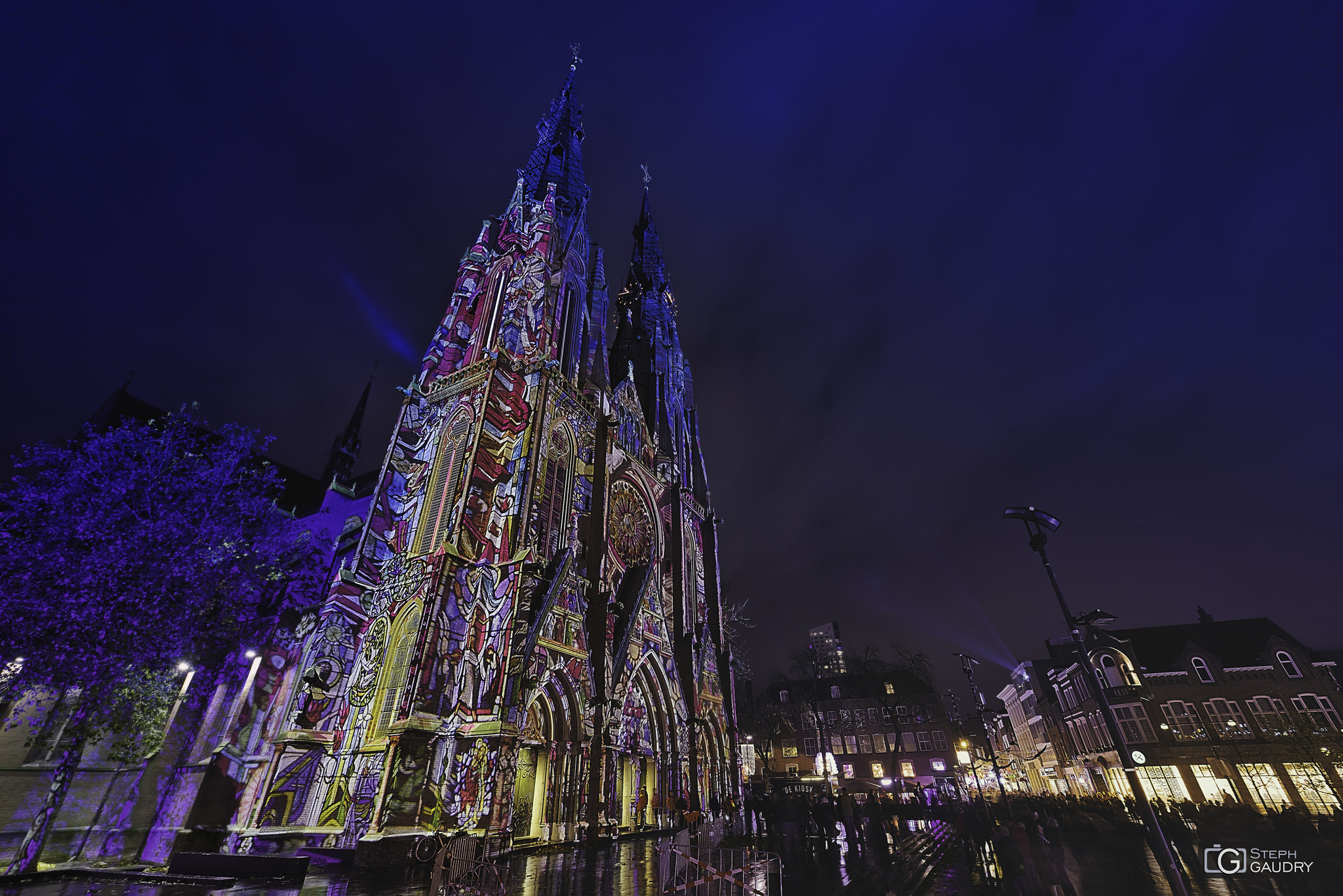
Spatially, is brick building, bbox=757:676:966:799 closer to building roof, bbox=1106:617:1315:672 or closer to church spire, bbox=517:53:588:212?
building roof, bbox=1106:617:1315:672

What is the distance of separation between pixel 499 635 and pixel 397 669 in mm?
3051

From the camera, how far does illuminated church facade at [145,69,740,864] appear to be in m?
15.1

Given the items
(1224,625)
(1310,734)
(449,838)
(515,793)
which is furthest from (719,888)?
(1224,625)

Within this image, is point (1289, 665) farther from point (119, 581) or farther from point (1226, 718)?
point (119, 581)

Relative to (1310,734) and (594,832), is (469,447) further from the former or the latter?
(1310,734)

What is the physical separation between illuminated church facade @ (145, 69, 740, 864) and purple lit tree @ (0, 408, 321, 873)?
8.94 ft

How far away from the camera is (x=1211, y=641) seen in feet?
133

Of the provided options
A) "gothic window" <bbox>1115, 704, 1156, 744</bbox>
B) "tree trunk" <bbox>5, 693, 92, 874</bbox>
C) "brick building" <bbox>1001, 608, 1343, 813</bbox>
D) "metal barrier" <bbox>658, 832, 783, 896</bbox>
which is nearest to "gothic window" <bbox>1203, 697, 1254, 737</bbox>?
"brick building" <bbox>1001, 608, 1343, 813</bbox>

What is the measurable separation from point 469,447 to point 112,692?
40.1ft

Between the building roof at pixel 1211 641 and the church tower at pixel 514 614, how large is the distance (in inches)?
1343

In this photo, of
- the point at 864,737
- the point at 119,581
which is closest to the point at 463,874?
the point at 119,581

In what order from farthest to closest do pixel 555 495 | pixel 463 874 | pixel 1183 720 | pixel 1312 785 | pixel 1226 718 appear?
pixel 1183 720, pixel 1226 718, pixel 1312 785, pixel 555 495, pixel 463 874

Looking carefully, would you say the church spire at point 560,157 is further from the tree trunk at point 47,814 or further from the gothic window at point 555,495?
the tree trunk at point 47,814

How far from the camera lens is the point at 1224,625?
41312 millimetres
